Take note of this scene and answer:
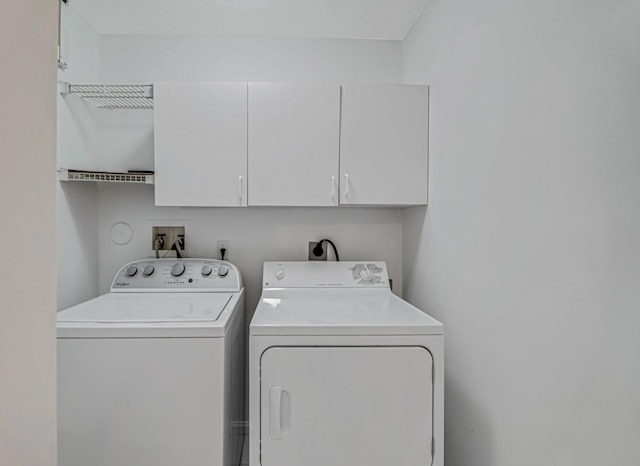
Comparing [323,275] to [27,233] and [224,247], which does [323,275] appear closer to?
[224,247]

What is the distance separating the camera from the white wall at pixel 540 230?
805mm

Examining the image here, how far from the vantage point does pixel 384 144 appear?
1.93 m

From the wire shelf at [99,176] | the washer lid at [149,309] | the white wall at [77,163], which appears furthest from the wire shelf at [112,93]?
the washer lid at [149,309]

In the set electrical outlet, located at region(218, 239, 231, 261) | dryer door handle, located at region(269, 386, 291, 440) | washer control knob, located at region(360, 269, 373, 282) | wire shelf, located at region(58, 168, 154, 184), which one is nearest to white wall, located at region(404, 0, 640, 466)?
washer control knob, located at region(360, 269, 373, 282)

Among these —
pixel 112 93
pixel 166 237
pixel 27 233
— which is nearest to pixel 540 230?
pixel 27 233

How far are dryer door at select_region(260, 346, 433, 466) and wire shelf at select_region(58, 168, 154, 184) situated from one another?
48.9 inches

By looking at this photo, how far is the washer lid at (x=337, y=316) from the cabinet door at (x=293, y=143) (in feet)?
1.78

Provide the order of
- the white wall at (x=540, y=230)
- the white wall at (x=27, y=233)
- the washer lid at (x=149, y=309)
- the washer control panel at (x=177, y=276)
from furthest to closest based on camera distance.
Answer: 1. the washer control panel at (x=177, y=276)
2. the washer lid at (x=149, y=309)
3. the white wall at (x=540, y=230)
4. the white wall at (x=27, y=233)

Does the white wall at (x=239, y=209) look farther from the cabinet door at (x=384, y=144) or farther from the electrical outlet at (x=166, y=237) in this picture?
the cabinet door at (x=384, y=144)

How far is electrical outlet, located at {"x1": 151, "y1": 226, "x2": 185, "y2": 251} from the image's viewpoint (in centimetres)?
225

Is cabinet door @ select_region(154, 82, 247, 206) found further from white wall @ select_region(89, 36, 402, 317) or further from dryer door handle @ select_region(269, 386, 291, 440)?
dryer door handle @ select_region(269, 386, 291, 440)

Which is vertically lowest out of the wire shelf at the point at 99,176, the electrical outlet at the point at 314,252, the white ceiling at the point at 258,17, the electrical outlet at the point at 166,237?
the electrical outlet at the point at 314,252

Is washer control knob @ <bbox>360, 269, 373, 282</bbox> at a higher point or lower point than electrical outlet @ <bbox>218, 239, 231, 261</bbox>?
lower

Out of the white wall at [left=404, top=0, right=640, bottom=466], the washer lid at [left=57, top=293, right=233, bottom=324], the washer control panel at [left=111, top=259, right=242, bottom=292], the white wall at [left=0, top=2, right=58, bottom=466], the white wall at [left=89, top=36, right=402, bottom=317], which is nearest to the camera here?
the white wall at [left=0, top=2, right=58, bottom=466]
